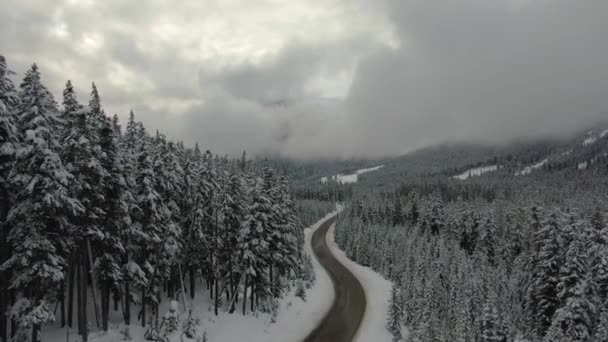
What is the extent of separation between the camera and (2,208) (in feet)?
67.9

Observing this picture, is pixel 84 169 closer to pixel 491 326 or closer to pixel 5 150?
pixel 5 150

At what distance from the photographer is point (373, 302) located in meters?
51.8

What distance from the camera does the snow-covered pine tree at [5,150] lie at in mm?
19250

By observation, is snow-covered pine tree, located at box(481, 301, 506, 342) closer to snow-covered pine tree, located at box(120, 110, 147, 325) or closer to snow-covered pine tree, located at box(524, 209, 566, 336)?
snow-covered pine tree, located at box(524, 209, 566, 336)

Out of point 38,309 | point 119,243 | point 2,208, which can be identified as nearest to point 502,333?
point 119,243

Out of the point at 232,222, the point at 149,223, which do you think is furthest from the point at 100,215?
the point at 232,222

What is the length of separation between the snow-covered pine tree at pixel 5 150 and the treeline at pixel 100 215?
0.07 metres

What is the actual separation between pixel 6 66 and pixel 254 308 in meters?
32.2

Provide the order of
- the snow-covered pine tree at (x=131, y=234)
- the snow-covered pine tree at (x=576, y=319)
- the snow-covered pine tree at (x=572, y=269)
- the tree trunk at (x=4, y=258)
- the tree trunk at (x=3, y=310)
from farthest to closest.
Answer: the snow-covered pine tree at (x=572, y=269)
the snow-covered pine tree at (x=576, y=319)
the snow-covered pine tree at (x=131, y=234)
the tree trunk at (x=3, y=310)
the tree trunk at (x=4, y=258)

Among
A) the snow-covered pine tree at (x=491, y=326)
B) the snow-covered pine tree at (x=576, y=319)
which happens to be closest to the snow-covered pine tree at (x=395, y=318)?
the snow-covered pine tree at (x=491, y=326)

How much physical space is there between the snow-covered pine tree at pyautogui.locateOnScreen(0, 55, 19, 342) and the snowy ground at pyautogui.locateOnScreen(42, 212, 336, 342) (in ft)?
17.8

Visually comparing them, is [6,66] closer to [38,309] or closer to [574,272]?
[38,309]

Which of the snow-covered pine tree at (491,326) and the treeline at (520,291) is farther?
the treeline at (520,291)

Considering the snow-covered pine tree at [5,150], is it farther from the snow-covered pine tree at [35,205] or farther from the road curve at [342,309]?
the road curve at [342,309]
